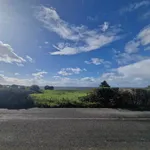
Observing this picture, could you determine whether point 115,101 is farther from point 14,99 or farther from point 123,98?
point 14,99

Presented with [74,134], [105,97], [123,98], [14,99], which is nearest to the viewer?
[74,134]

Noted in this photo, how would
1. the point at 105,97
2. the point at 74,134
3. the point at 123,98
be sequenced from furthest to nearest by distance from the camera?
1. the point at 105,97
2. the point at 123,98
3. the point at 74,134

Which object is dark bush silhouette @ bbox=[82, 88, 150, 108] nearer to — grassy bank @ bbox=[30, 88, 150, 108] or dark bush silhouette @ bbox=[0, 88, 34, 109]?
grassy bank @ bbox=[30, 88, 150, 108]

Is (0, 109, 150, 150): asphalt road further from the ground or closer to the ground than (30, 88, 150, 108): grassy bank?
closer to the ground

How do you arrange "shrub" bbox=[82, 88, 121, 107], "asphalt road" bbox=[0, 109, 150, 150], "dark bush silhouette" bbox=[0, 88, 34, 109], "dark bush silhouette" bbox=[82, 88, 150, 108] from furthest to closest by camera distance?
"shrub" bbox=[82, 88, 121, 107], "dark bush silhouette" bbox=[0, 88, 34, 109], "dark bush silhouette" bbox=[82, 88, 150, 108], "asphalt road" bbox=[0, 109, 150, 150]

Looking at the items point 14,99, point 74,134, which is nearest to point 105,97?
point 14,99

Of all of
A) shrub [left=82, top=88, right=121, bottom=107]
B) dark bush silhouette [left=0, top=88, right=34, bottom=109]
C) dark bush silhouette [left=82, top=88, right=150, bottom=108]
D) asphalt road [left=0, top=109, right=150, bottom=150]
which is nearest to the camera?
asphalt road [left=0, top=109, right=150, bottom=150]

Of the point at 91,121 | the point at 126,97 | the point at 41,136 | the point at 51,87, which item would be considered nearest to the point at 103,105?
the point at 126,97

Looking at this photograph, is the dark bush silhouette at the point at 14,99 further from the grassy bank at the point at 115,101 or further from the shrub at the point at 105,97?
the shrub at the point at 105,97

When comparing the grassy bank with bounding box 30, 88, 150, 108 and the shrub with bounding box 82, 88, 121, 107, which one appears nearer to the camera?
the grassy bank with bounding box 30, 88, 150, 108

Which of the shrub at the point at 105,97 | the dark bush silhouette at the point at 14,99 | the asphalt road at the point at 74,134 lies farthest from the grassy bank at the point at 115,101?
the asphalt road at the point at 74,134

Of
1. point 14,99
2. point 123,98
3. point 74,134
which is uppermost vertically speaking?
point 123,98

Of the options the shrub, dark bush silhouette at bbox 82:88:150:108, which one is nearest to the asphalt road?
dark bush silhouette at bbox 82:88:150:108

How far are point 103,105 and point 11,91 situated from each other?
6.80m
